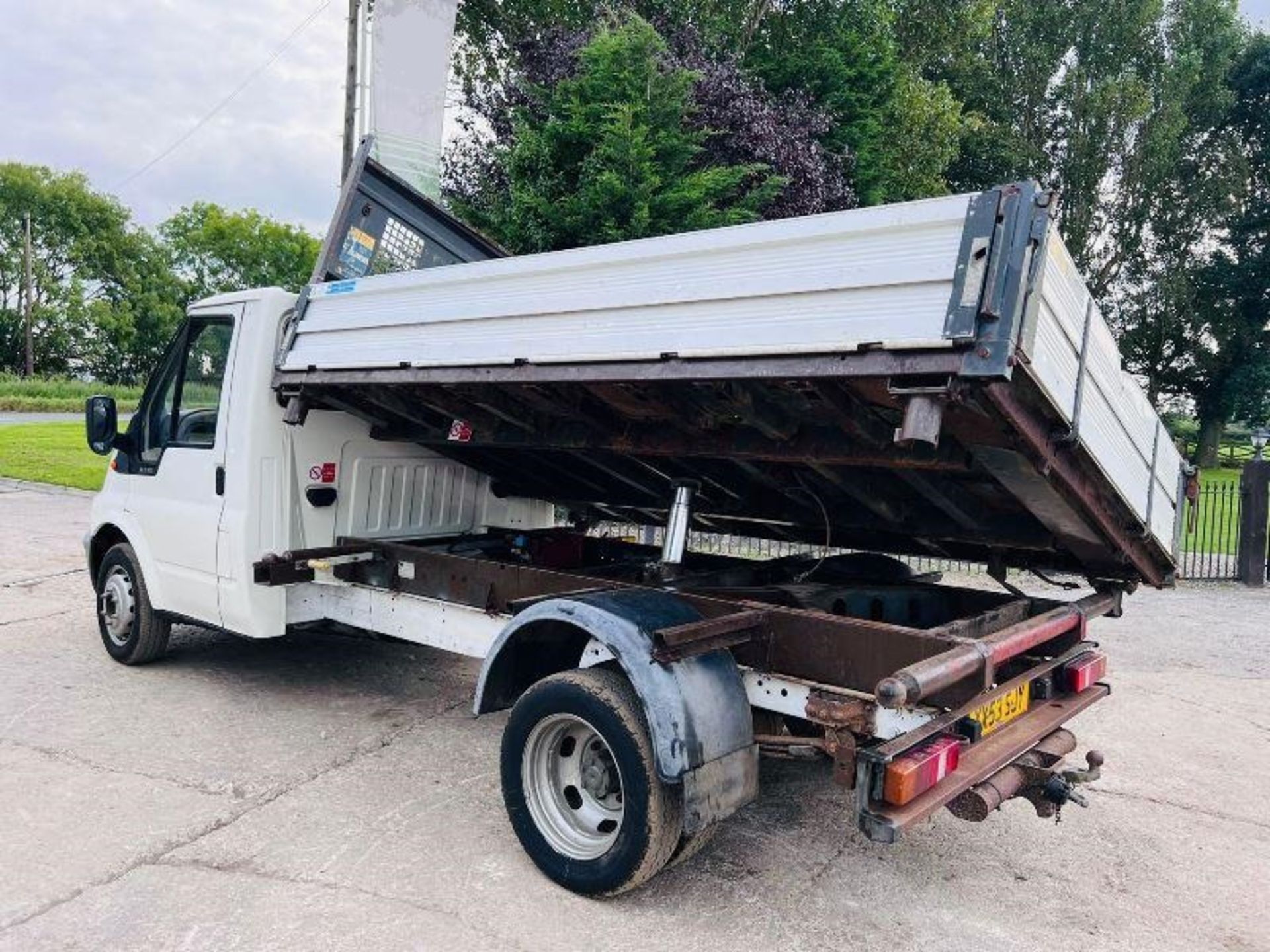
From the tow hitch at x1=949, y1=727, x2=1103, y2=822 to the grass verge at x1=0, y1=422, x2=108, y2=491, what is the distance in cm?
1513

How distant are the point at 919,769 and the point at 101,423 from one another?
5.22 m

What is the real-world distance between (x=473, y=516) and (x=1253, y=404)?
29519 mm

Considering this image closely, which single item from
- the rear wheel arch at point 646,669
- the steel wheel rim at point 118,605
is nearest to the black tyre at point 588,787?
the rear wheel arch at point 646,669

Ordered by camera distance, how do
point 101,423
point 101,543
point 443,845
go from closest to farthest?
point 443,845
point 101,423
point 101,543

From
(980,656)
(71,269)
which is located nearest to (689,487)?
(980,656)

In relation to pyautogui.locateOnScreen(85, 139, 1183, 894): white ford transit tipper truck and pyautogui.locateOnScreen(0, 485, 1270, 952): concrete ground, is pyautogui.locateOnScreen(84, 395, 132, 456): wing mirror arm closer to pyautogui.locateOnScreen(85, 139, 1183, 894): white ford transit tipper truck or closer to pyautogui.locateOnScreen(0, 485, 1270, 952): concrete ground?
pyautogui.locateOnScreen(85, 139, 1183, 894): white ford transit tipper truck

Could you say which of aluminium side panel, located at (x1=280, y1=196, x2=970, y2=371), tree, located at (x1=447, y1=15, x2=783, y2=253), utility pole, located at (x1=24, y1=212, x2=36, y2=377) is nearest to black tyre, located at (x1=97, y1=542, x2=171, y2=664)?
aluminium side panel, located at (x1=280, y1=196, x2=970, y2=371)

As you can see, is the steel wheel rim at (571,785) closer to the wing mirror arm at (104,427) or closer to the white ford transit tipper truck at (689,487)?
the white ford transit tipper truck at (689,487)

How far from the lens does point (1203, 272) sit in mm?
26859

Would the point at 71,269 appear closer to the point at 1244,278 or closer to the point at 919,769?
the point at 1244,278

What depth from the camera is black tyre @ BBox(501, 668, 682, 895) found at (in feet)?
10.4

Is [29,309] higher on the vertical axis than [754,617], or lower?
higher

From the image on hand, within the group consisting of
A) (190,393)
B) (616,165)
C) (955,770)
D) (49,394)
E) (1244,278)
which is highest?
(1244,278)

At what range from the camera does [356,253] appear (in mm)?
5301
